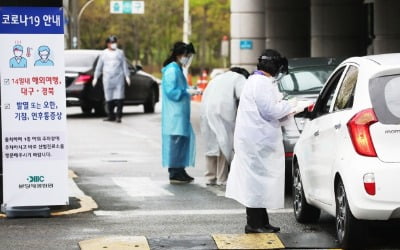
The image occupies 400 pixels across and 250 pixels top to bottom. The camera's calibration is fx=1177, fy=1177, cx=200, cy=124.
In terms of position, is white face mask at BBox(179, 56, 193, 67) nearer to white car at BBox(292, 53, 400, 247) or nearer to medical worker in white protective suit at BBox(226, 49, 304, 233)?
medical worker in white protective suit at BBox(226, 49, 304, 233)

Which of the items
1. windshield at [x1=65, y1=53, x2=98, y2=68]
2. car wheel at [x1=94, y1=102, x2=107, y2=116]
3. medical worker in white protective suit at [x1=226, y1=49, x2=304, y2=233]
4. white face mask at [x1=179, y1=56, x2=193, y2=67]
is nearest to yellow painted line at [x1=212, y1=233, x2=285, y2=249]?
medical worker in white protective suit at [x1=226, y1=49, x2=304, y2=233]

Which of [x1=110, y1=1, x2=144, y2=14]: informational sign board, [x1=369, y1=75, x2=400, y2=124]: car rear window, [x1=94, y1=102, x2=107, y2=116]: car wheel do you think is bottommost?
[x1=94, y1=102, x2=107, y2=116]: car wheel

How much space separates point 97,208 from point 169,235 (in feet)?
6.87

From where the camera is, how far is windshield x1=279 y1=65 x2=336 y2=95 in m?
13.9

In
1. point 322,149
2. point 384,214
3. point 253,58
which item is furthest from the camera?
point 253,58

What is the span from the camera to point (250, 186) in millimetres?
9898

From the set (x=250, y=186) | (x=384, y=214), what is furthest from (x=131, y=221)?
(x=384, y=214)

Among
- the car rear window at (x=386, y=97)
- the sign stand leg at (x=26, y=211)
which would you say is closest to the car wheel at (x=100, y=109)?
the sign stand leg at (x=26, y=211)

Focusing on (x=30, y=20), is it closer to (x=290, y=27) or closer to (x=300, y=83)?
(x=300, y=83)

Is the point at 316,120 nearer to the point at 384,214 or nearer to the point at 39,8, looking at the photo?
the point at 384,214

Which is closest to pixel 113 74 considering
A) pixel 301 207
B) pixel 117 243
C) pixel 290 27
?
pixel 290 27

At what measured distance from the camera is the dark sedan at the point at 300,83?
12711mm

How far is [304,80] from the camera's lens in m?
14.3

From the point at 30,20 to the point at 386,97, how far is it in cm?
387
